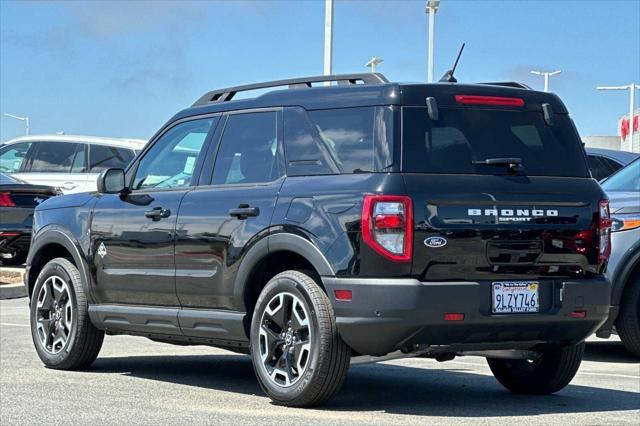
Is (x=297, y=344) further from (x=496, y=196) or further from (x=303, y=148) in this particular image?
(x=496, y=196)

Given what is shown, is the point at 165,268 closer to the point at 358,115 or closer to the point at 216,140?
the point at 216,140

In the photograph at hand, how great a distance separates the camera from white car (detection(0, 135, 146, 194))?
21.9 metres

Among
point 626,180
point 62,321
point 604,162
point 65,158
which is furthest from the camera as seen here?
point 65,158

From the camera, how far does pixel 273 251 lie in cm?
788

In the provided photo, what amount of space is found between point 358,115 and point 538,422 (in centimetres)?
205

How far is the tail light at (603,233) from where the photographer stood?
799 centimetres

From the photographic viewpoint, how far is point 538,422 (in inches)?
287

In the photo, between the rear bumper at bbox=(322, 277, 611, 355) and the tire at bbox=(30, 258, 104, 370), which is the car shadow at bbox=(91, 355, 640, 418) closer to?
the tire at bbox=(30, 258, 104, 370)

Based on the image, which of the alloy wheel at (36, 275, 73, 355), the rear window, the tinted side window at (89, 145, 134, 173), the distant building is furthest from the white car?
the distant building

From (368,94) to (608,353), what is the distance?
16.9 ft

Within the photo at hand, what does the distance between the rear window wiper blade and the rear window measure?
2cm

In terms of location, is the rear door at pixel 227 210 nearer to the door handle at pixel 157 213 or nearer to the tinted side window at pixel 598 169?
the door handle at pixel 157 213

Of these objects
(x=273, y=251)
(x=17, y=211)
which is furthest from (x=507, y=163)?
(x=17, y=211)

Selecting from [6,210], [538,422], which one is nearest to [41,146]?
[6,210]
